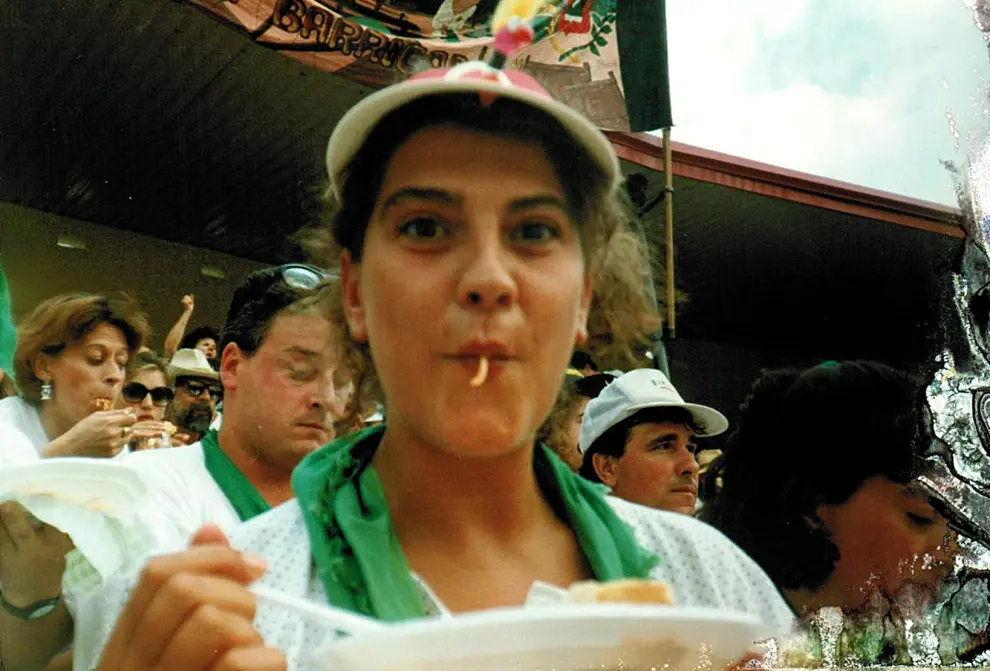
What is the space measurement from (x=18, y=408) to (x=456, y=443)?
0.67 metres

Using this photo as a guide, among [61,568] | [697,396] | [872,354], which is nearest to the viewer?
[61,568]

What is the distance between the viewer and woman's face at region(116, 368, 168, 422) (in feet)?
4.26

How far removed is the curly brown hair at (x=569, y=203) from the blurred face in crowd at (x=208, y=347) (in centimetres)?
21

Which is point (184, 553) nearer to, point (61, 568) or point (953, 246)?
point (61, 568)

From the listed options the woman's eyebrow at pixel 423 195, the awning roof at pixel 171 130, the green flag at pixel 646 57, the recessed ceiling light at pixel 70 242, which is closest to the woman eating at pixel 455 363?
the woman's eyebrow at pixel 423 195

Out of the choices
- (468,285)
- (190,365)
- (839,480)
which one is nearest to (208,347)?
(190,365)

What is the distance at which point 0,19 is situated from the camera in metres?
1.38

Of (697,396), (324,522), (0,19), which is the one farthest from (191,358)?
(697,396)

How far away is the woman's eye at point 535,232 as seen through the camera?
42.8 inches

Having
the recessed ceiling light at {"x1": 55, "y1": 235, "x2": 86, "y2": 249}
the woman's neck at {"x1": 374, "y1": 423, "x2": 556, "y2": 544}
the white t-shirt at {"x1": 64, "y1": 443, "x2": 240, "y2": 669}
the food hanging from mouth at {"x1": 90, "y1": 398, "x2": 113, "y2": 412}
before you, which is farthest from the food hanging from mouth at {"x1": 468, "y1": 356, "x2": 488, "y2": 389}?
the recessed ceiling light at {"x1": 55, "y1": 235, "x2": 86, "y2": 249}

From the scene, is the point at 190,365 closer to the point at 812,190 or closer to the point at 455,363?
the point at 455,363

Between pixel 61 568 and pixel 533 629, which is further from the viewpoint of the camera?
pixel 61 568

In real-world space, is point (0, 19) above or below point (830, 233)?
above

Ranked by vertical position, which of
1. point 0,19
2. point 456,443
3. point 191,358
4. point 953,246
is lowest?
point 456,443
